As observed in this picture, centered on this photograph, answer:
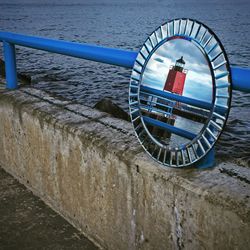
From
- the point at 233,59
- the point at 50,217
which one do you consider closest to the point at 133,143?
the point at 50,217

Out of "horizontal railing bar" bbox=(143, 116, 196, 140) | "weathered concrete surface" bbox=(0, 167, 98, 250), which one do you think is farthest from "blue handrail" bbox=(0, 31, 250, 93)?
"weathered concrete surface" bbox=(0, 167, 98, 250)

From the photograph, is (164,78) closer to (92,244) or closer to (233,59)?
(92,244)

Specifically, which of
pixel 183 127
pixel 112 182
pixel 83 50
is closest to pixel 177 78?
pixel 183 127

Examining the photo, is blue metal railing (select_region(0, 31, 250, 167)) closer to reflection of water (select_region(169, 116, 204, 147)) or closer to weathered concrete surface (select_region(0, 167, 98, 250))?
reflection of water (select_region(169, 116, 204, 147))

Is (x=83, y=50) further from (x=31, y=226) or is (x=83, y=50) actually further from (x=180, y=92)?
(x=31, y=226)

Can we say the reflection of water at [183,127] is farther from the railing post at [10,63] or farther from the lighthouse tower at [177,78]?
the railing post at [10,63]

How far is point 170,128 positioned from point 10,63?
2038mm

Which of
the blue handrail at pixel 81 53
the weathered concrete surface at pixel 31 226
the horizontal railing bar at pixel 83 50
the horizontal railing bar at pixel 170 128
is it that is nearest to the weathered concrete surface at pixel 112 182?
the weathered concrete surface at pixel 31 226

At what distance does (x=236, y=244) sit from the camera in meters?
1.33

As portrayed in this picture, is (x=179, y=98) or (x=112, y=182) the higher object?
(x=179, y=98)

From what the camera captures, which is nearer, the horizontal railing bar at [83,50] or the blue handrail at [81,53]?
the blue handrail at [81,53]

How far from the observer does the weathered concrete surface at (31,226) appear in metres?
2.27

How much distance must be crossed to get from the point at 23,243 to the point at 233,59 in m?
16.6

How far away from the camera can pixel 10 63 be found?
3.09 metres
